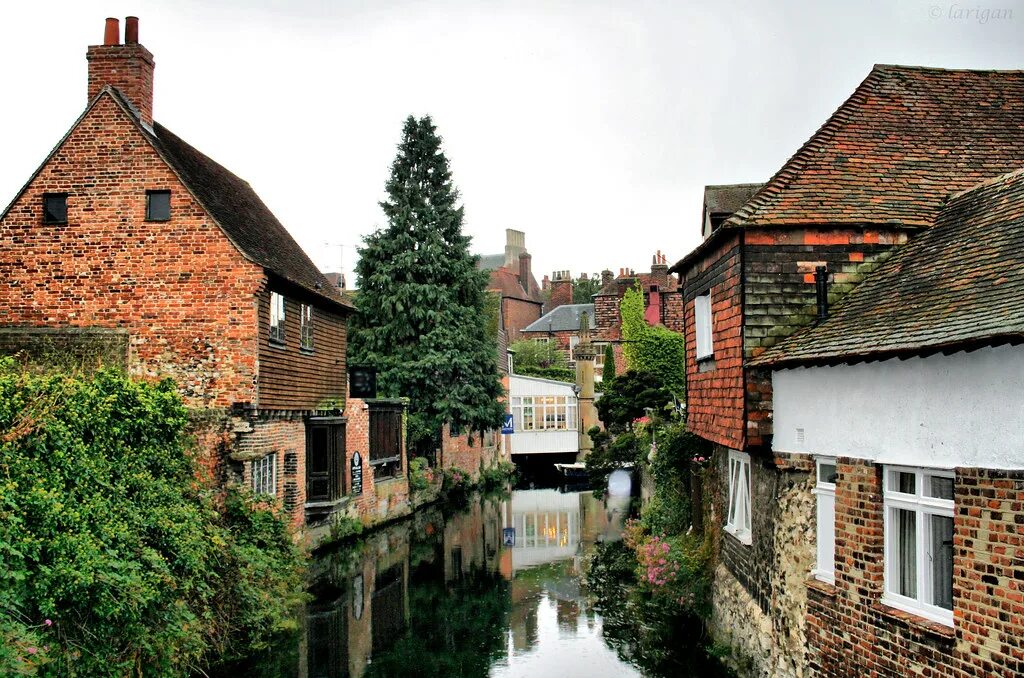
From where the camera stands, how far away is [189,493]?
40.7 feet

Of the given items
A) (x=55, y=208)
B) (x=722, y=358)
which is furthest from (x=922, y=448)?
(x=55, y=208)

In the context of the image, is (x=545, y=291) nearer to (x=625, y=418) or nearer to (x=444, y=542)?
(x=625, y=418)

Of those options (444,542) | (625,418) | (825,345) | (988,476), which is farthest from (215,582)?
(625,418)

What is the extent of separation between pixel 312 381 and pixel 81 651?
14675 millimetres

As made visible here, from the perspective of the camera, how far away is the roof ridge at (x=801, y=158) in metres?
11.5

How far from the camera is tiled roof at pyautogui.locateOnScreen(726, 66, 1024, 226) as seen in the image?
455 inches

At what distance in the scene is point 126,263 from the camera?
1859 centimetres

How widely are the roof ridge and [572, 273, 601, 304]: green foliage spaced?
8379 centimetres

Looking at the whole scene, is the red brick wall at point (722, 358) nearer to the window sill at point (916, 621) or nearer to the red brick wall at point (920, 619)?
the red brick wall at point (920, 619)

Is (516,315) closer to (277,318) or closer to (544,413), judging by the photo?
(544,413)

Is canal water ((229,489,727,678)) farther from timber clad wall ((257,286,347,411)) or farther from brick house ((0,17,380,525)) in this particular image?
brick house ((0,17,380,525))

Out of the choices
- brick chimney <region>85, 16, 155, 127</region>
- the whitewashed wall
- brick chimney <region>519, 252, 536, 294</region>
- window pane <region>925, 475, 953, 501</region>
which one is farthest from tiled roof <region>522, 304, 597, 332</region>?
window pane <region>925, 475, 953, 501</region>

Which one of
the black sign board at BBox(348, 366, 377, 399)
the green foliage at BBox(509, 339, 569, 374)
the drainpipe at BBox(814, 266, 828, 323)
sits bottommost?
the black sign board at BBox(348, 366, 377, 399)

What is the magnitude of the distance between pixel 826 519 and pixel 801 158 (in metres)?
5.30
